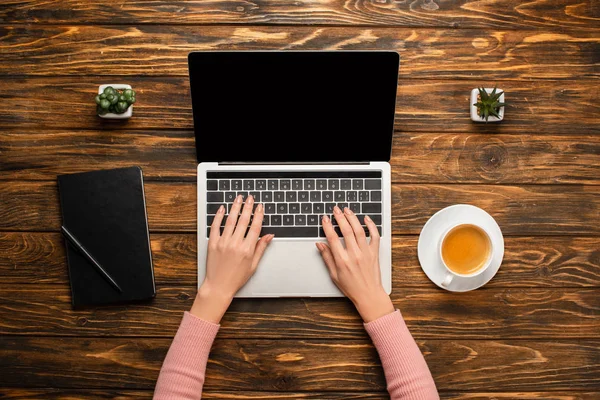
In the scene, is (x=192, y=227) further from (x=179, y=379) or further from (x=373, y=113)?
(x=373, y=113)

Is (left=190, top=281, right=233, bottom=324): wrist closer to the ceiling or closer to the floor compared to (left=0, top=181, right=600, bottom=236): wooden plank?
closer to the floor

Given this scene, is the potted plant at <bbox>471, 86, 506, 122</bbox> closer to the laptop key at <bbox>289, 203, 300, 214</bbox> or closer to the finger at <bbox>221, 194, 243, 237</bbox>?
the laptop key at <bbox>289, 203, 300, 214</bbox>

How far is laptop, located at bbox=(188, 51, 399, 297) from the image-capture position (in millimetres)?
964

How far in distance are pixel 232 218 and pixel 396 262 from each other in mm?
365

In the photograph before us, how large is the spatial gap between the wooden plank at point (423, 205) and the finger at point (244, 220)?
0.12 metres

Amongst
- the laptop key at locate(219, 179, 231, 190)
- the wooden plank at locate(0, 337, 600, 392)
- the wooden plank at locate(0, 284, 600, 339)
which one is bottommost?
the wooden plank at locate(0, 337, 600, 392)

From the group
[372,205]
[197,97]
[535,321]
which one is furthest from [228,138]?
[535,321]

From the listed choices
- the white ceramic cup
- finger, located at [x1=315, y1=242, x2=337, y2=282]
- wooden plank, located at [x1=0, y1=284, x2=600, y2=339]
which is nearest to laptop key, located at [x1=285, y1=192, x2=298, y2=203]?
finger, located at [x1=315, y1=242, x2=337, y2=282]

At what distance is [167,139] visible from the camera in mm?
1062

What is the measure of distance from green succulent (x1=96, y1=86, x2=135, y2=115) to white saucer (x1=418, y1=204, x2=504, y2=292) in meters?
0.68

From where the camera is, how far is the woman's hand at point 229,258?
99cm

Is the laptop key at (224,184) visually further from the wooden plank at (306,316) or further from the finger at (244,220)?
the wooden plank at (306,316)

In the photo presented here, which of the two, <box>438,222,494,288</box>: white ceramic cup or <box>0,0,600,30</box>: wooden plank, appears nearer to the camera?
<box>438,222,494,288</box>: white ceramic cup

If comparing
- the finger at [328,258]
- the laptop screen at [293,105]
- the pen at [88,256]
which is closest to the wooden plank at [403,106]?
the laptop screen at [293,105]
